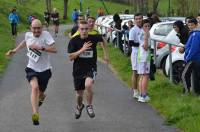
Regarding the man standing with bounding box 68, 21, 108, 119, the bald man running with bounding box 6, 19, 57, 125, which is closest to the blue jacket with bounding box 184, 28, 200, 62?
the man standing with bounding box 68, 21, 108, 119

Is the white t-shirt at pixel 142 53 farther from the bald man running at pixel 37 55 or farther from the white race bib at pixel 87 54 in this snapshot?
the bald man running at pixel 37 55

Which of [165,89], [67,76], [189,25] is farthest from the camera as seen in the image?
[67,76]

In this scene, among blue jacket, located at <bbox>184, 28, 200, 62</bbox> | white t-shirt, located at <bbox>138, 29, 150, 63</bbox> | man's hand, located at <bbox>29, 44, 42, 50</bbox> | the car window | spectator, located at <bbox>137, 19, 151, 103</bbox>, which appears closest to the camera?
man's hand, located at <bbox>29, 44, 42, 50</bbox>

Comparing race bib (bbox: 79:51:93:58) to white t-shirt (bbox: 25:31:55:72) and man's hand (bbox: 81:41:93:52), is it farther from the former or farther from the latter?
white t-shirt (bbox: 25:31:55:72)

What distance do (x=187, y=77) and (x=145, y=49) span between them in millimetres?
1038

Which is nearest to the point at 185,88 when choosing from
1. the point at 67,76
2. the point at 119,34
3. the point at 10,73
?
the point at 67,76

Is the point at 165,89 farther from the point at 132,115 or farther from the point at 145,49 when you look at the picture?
the point at 132,115

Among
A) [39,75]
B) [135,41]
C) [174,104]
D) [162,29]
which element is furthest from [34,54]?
[162,29]

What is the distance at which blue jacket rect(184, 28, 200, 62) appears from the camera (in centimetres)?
1141

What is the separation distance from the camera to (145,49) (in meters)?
12.3

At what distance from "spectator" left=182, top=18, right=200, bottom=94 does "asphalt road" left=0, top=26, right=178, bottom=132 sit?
100cm

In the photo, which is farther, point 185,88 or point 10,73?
point 10,73

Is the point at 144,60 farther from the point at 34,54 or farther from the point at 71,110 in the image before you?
the point at 34,54

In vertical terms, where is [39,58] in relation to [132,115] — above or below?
above
